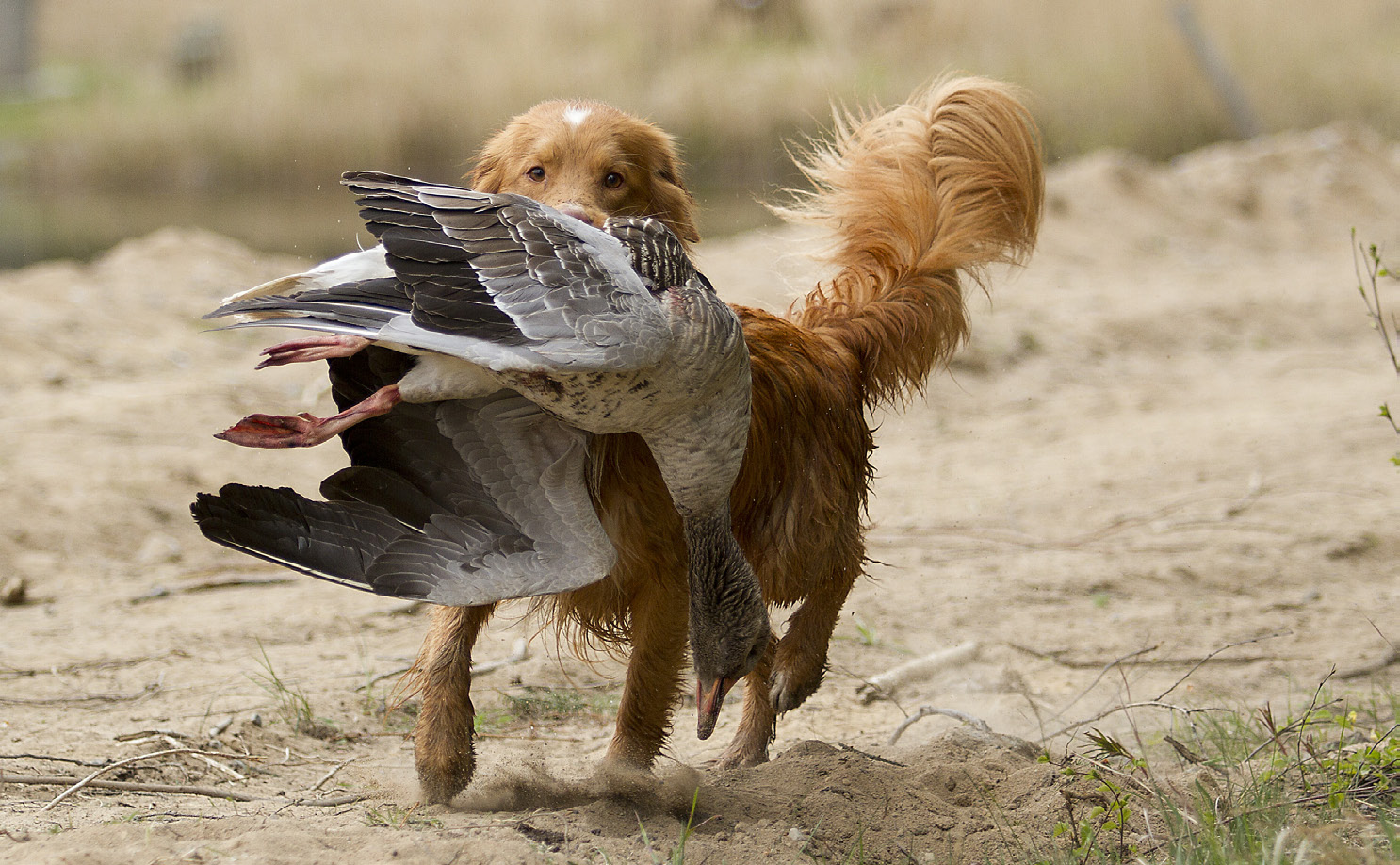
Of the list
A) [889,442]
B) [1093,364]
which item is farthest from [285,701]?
[1093,364]

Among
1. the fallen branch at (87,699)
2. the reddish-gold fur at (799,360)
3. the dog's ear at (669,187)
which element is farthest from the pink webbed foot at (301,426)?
the fallen branch at (87,699)

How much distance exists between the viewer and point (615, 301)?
2553 millimetres

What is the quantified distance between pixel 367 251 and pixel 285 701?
2.00 metres

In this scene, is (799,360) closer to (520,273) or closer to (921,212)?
(921,212)

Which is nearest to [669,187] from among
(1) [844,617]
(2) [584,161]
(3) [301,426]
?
(2) [584,161]

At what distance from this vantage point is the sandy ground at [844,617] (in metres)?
3.31

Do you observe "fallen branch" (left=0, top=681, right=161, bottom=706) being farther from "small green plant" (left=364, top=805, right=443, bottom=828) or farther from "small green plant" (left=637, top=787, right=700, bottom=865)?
"small green plant" (left=637, top=787, right=700, bottom=865)

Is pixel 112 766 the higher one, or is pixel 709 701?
pixel 709 701

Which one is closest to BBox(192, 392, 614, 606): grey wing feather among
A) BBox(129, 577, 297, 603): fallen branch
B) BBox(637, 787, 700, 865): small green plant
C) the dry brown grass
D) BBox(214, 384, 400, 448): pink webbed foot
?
BBox(214, 384, 400, 448): pink webbed foot

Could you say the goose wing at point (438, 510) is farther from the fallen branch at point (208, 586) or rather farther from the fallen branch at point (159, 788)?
the fallen branch at point (208, 586)

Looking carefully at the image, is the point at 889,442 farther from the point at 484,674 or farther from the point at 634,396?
the point at 634,396

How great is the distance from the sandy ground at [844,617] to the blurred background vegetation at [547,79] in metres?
6.98

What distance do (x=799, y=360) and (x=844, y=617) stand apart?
211cm

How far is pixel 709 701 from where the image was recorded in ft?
11.3
